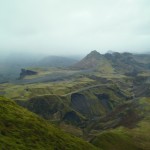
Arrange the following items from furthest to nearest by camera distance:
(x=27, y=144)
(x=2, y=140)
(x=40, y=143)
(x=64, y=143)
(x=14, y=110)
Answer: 1. (x=14, y=110)
2. (x=64, y=143)
3. (x=40, y=143)
4. (x=27, y=144)
5. (x=2, y=140)

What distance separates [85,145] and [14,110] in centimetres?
4120

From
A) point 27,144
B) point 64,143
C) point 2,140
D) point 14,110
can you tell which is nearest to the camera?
point 2,140

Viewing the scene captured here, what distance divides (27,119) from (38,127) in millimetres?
7047

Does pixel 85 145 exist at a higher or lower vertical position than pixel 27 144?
lower

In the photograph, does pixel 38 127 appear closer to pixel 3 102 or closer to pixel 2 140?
pixel 3 102

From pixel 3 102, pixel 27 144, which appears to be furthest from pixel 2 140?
pixel 3 102

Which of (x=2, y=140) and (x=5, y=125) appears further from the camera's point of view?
(x=5, y=125)

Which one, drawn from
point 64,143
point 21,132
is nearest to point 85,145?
point 64,143

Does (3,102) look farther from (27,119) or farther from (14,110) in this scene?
(27,119)

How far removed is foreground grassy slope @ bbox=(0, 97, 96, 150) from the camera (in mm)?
130863

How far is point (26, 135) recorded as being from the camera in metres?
144

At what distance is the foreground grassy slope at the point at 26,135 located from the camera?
131m

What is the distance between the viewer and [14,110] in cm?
17200

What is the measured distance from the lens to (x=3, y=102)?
180m
